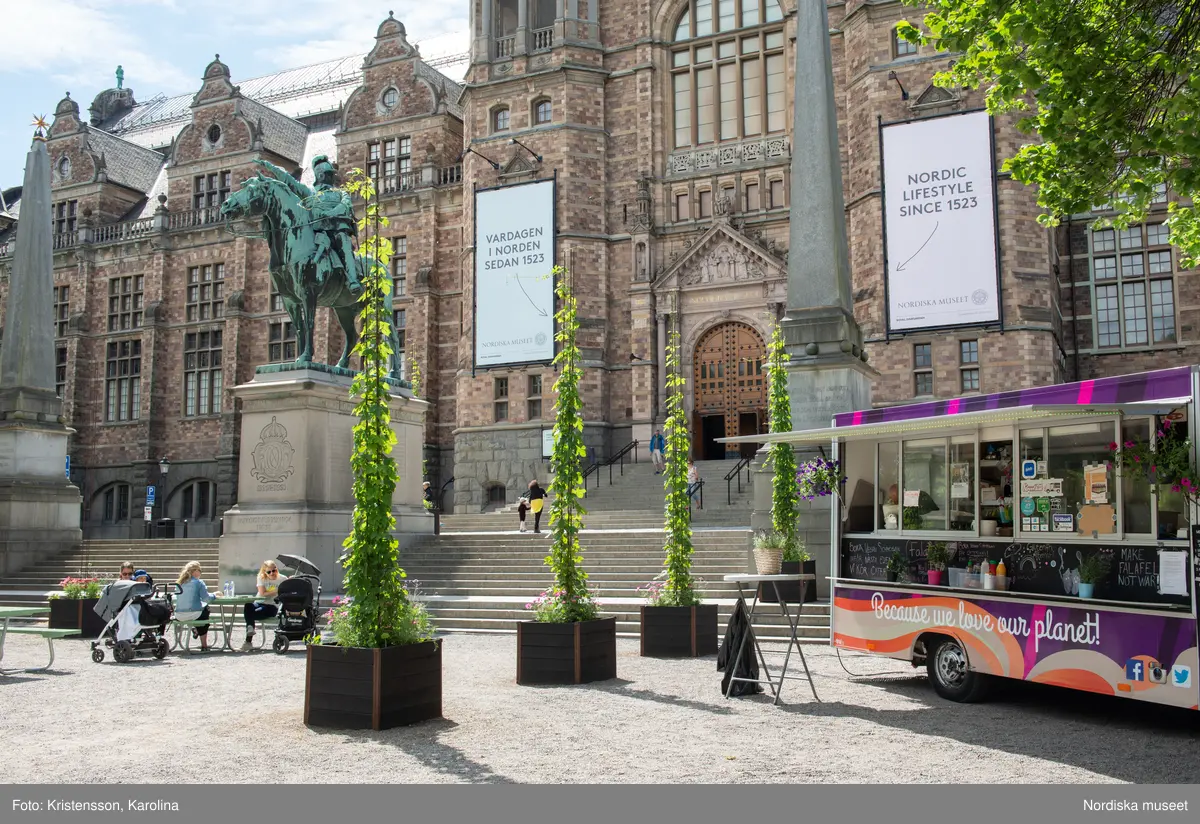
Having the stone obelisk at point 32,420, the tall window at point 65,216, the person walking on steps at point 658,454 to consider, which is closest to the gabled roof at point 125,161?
the tall window at point 65,216

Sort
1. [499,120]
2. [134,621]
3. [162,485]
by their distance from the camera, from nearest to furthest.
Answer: [134,621] → [499,120] → [162,485]

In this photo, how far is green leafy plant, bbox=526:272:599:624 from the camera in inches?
407

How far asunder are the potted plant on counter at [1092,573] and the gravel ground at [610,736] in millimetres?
1005

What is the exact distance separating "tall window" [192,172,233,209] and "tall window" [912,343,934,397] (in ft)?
89.8

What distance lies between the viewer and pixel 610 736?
7.38 meters

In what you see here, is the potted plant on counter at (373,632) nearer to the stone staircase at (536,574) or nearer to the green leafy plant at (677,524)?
the green leafy plant at (677,524)

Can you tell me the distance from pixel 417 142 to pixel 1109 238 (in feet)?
73.4

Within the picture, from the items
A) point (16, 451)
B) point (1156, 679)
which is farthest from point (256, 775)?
point (16, 451)

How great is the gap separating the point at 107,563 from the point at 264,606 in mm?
10466

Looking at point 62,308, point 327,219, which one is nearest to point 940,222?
point 327,219

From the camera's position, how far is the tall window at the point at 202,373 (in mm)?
40094

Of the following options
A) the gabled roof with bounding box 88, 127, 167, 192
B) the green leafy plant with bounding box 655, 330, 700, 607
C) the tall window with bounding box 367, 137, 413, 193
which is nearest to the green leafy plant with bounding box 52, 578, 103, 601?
the green leafy plant with bounding box 655, 330, 700, 607

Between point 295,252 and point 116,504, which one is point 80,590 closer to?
point 295,252
